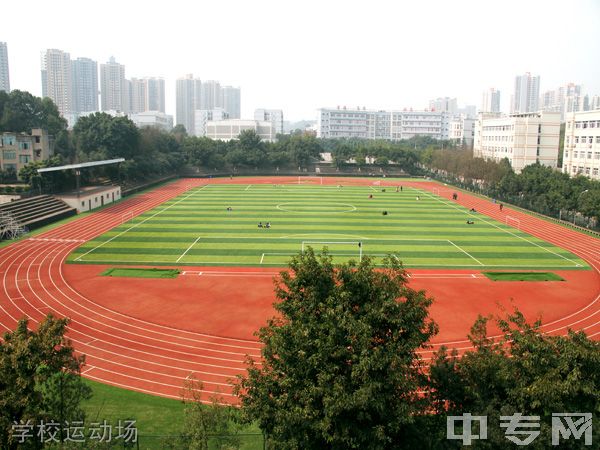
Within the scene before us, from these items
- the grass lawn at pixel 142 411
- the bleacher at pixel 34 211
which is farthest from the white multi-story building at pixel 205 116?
the grass lawn at pixel 142 411

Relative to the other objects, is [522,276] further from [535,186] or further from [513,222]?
[535,186]

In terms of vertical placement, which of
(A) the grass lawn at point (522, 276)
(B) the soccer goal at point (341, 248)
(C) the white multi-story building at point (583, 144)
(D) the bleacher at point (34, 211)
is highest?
(C) the white multi-story building at point (583, 144)

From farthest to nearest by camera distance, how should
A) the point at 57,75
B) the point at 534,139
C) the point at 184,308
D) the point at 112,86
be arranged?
the point at 112,86, the point at 57,75, the point at 534,139, the point at 184,308

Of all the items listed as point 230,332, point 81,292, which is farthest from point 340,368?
point 81,292

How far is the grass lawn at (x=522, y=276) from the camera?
29.5 metres

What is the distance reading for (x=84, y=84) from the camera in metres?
186

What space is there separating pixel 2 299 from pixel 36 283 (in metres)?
2.84

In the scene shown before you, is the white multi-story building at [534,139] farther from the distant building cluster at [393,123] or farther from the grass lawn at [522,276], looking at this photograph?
the distant building cluster at [393,123]

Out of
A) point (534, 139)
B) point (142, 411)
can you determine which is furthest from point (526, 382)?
point (534, 139)

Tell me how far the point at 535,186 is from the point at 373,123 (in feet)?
476

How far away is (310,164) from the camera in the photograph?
102m

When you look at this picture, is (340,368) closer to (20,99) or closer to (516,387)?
(516,387)

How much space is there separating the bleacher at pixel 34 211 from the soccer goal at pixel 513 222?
39460 millimetres

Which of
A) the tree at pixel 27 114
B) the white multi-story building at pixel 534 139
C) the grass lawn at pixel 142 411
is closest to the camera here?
the grass lawn at pixel 142 411
